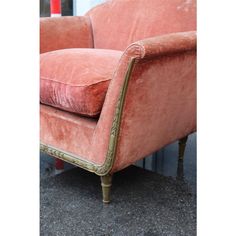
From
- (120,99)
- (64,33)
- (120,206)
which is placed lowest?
(120,206)

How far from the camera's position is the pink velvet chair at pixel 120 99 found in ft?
3.65

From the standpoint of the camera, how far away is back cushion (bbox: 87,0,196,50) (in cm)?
154

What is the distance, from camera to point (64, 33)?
5.86 feet

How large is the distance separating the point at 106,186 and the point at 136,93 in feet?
1.19

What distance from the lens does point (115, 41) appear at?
1.80m

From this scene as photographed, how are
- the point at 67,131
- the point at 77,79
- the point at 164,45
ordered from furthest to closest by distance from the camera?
1. the point at 67,131
2. the point at 77,79
3. the point at 164,45

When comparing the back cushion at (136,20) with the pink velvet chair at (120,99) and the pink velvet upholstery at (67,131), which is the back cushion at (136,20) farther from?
the pink velvet upholstery at (67,131)

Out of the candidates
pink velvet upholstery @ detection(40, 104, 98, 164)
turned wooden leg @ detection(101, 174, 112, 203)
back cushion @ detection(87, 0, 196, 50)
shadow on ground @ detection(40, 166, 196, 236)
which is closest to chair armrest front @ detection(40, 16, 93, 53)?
back cushion @ detection(87, 0, 196, 50)

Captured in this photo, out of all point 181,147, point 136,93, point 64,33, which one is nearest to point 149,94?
point 136,93

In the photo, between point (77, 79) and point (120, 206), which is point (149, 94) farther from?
point (120, 206)

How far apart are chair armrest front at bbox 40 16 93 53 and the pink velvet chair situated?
0.31m

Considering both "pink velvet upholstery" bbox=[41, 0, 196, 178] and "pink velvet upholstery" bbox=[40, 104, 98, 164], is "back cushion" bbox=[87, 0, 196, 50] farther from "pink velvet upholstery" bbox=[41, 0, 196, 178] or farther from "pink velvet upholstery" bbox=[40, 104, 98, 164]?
"pink velvet upholstery" bbox=[40, 104, 98, 164]
